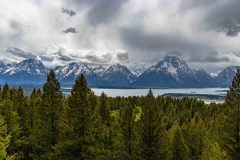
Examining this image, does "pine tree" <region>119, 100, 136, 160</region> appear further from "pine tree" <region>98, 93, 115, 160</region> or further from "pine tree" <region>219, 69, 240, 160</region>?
"pine tree" <region>219, 69, 240, 160</region>

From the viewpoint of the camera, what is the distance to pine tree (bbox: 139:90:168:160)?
1553 inches

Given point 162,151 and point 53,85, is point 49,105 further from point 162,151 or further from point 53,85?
point 162,151

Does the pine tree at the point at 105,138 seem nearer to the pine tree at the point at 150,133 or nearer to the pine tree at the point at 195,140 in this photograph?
the pine tree at the point at 150,133

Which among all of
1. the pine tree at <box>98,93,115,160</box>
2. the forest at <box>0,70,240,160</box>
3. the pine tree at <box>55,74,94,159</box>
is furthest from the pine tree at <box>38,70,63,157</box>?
the pine tree at <box>55,74,94,159</box>

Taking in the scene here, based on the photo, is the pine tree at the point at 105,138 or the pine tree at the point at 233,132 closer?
the pine tree at the point at 233,132

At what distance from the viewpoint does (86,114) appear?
35531 millimetres

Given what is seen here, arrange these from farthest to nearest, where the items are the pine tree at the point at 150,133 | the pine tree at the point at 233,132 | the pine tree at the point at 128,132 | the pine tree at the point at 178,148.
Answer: the pine tree at the point at 178,148
the pine tree at the point at 128,132
the pine tree at the point at 150,133
the pine tree at the point at 233,132

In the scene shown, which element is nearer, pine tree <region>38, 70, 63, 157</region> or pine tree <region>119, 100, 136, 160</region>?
pine tree <region>38, 70, 63, 157</region>

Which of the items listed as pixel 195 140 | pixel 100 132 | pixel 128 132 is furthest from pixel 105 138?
pixel 195 140

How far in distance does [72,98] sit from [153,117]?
32.7 feet

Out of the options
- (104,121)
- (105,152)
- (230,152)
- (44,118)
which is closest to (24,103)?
(104,121)

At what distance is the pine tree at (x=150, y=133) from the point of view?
3944 cm

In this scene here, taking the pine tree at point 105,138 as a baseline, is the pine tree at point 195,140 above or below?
below

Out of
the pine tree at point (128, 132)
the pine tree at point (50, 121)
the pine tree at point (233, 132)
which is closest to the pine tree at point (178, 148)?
the pine tree at point (128, 132)
